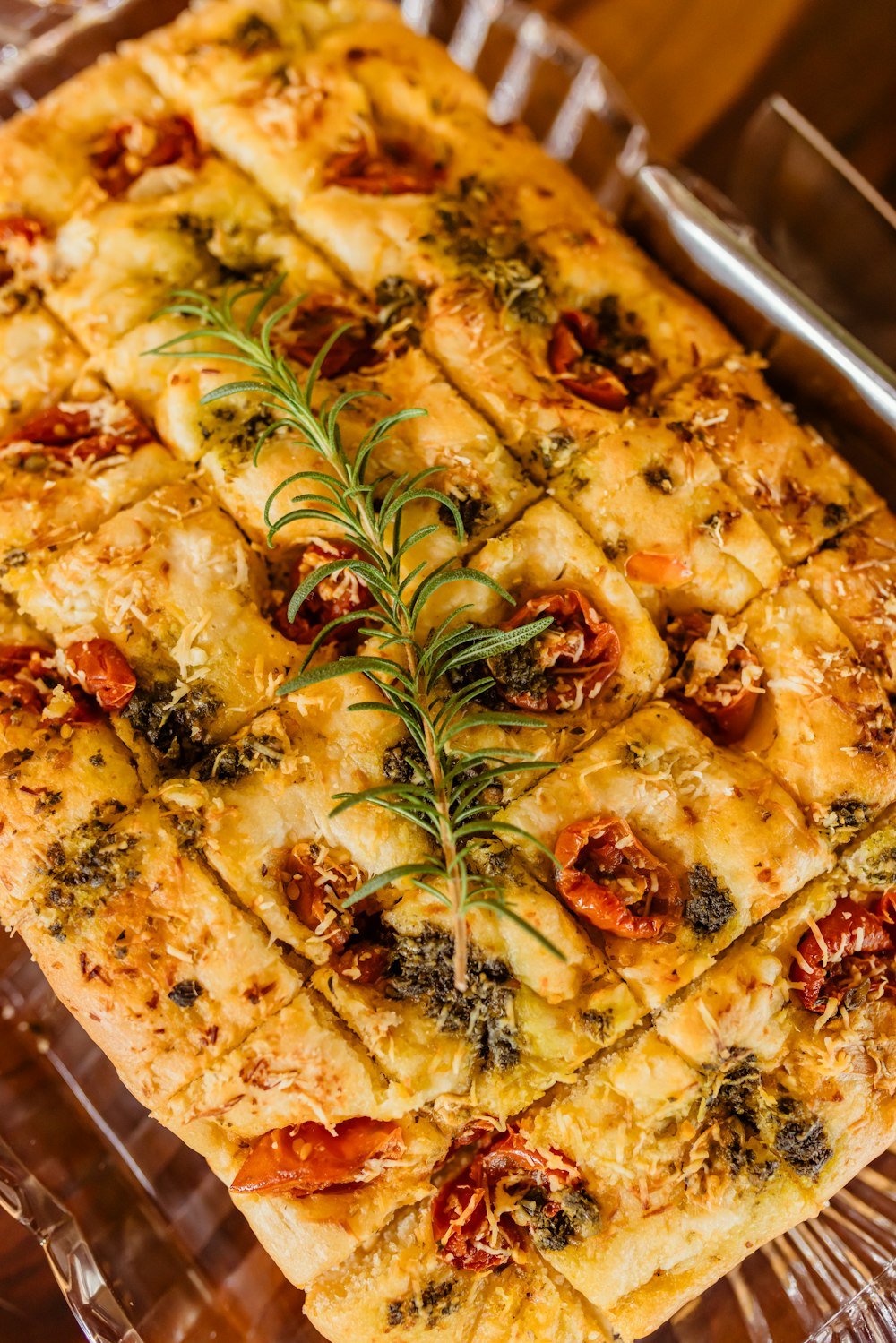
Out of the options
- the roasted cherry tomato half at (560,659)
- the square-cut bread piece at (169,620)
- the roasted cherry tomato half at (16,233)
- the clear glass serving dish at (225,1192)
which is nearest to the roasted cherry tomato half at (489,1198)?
the clear glass serving dish at (225,1192)

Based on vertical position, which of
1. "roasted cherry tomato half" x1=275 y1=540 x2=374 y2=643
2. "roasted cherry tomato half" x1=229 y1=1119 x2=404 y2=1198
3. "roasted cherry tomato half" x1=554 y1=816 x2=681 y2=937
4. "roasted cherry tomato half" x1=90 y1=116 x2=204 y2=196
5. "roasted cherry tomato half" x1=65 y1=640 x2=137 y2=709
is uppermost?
"roasted cherry tomato half" x1=90 y1=116 x2=204 y2=196

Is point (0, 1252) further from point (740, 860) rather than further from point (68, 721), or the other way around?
point (740, 860)

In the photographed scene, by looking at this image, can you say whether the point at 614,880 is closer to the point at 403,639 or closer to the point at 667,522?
the point at 403,639

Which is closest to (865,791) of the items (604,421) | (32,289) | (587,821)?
(587,821)

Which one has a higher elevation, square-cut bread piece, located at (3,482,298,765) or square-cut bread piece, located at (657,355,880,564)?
square-cut bread piece, located at (3,482,298,765)

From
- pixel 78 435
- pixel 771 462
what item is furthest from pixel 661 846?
pixel 78 435

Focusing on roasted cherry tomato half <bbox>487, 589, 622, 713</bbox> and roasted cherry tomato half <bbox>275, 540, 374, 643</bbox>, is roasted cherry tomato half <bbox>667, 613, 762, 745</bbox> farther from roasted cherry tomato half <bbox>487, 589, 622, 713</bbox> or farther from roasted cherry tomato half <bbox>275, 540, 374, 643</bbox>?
roasted cherry tomato half <bbox>275, 540, 374, 643</bbox>

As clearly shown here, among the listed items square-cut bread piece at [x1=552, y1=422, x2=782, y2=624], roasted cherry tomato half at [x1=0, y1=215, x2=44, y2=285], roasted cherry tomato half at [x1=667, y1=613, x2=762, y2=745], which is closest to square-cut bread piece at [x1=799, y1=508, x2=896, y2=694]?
square-cut bread piece at [x1=552, y1=422, x2=782, y2=624]

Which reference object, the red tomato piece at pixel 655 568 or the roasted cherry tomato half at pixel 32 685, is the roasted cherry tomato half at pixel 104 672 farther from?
the red tomato piece at pixel 655 568
